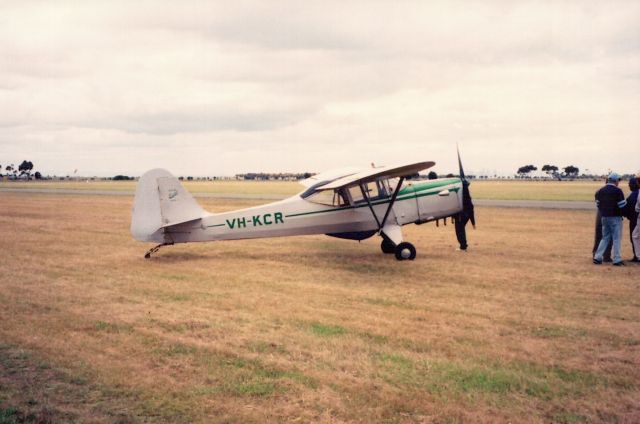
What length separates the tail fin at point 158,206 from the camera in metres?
12.2

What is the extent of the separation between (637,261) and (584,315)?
20.3ft

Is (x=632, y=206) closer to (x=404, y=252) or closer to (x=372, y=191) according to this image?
(x=404, y=252)

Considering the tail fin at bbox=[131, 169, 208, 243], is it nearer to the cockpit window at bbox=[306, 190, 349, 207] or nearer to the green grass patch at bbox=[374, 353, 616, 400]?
the cockpit window at bbox=[306, 190, 349, 207]

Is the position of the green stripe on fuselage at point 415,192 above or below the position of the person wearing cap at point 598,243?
above

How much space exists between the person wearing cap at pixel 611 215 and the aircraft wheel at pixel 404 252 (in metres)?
4.61

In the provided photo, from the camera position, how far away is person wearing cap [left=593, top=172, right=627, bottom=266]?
460 inches

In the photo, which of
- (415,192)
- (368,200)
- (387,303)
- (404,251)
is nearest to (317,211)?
(368,200)

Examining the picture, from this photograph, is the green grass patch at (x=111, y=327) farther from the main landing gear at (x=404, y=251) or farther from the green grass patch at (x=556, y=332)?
the main landing gear at (x=404, y=251)

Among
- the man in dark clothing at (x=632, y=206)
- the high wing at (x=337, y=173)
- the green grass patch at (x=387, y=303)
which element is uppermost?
the high wing at (x=337, y=173)

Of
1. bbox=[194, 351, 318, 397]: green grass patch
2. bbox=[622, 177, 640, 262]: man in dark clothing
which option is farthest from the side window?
bbox=[194, 351, 318, 397]: green grass patch

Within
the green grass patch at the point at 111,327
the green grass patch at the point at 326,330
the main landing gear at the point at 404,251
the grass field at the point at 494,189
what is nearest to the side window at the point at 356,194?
the main landing gear at the point at 404,251

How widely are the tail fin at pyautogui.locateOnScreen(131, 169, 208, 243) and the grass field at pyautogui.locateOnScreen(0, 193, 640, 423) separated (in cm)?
90

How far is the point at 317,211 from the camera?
12875 mm

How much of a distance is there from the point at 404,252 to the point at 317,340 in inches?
270
